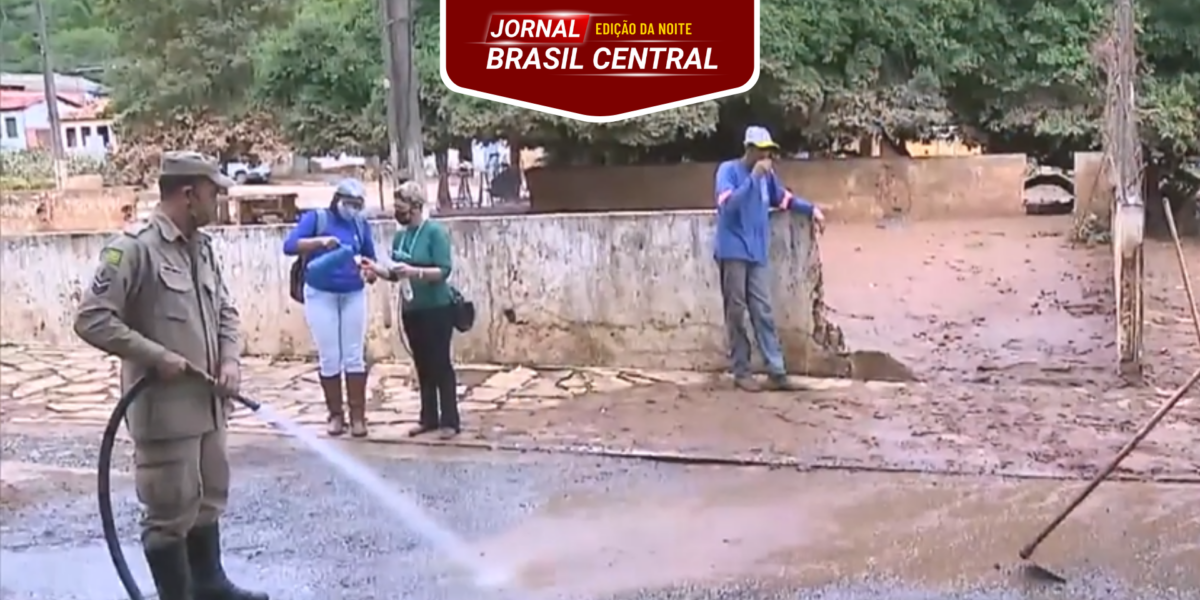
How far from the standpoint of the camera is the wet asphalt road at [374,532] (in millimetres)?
2902

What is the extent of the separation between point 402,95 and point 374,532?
9.85 feet

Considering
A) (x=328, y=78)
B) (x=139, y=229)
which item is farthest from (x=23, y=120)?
(x=328, y=78)

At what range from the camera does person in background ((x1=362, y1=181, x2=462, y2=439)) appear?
167 inches

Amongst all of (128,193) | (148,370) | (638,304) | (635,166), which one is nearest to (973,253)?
(635,166)

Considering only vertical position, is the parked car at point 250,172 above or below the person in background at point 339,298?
above

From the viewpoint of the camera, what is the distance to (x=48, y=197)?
412 centimetres

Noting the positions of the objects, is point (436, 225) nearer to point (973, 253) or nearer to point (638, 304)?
point (638, 304)

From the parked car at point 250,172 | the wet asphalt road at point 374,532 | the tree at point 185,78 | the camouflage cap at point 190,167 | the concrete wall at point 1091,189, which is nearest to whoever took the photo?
the camouflage cap at point 190,167

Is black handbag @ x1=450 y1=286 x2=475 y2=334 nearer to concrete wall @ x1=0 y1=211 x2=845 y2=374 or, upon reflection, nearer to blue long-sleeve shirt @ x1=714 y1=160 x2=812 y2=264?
concrete wall @ x1=0 y1=211 x2=845 y2=374

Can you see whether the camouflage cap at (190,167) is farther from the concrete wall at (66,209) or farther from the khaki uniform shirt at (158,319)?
the concrete wall at (66,209)

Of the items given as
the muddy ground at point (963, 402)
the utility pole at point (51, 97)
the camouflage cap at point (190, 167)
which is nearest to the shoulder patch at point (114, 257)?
the camouflage cap at point (190, 167)

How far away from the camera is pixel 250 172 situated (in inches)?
238

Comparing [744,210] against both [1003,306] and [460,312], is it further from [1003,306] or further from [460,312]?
[1003,306]

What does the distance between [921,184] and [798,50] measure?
6.72 ft
